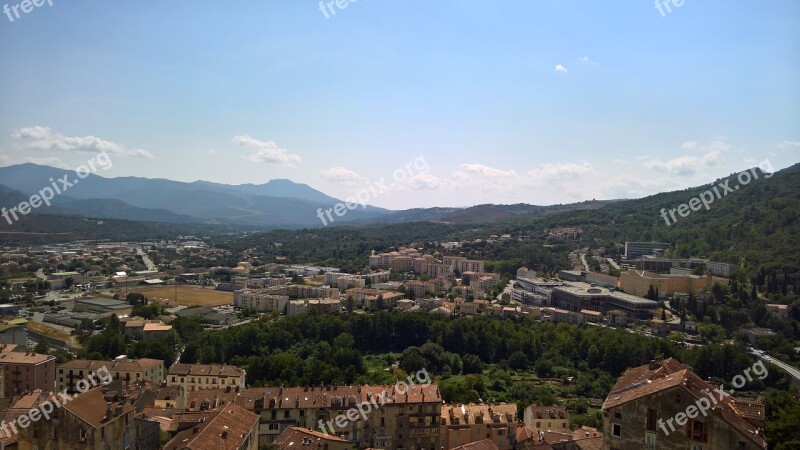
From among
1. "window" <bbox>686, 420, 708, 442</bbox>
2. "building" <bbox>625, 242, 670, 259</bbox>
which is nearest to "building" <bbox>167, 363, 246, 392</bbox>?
"window" <bbox>686, 420, 708, 442</bbox>

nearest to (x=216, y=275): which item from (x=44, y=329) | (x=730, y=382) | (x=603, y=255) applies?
(x=44, y=329)

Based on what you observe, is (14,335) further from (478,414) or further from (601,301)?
(601,301)

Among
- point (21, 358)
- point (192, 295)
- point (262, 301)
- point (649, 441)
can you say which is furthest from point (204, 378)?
point (192, 295)

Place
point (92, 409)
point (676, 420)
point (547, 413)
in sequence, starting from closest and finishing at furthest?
1. point (676, 420)
2. point (92, 409)
3. point (547, 413)

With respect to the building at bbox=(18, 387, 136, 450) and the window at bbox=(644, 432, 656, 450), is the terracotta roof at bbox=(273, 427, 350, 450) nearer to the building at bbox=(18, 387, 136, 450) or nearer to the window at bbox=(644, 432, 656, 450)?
the building at bbox=(18, 387, 136, 450)

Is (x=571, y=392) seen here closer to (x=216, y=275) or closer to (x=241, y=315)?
(x=241, y=315)
